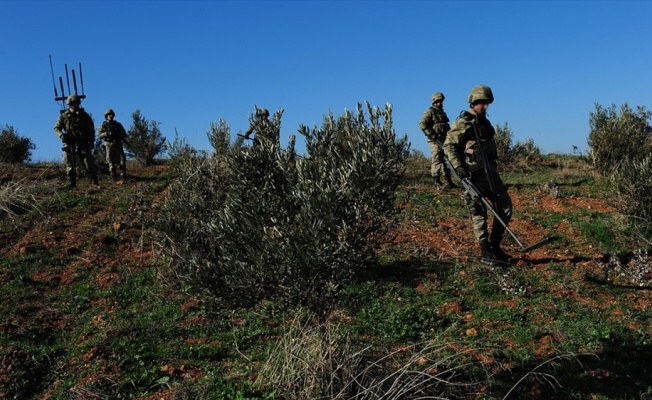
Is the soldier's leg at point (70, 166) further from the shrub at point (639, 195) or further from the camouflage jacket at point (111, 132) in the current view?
the shrub at point (639, 195)

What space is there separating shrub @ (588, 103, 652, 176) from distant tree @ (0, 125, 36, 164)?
1474cm

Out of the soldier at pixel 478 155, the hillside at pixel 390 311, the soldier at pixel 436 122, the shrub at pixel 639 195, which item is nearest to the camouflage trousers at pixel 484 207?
the soldier at pixel 478 155

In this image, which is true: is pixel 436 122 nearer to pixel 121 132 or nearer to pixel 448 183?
pixel 448 183

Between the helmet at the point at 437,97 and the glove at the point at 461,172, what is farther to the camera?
the helmet at the point at 437,97

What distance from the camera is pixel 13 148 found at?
51.2 ft

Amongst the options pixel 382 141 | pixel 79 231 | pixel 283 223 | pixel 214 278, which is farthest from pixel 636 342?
pixel 79 231

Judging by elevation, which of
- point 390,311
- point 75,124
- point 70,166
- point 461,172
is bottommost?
point 390,311

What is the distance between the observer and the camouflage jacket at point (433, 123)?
1065cm

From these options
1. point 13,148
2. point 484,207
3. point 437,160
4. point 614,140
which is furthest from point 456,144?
point 13,148

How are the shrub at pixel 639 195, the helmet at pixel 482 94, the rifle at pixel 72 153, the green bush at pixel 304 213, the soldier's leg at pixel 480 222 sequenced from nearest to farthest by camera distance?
the green bush at pixel 304 213, the helmet at pixel 482 94, the soldier's leg at pixel 480 222, the shrub at pixel 639 195, the rifle at pixel 72 153

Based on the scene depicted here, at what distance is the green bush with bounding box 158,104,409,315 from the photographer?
14.1ft

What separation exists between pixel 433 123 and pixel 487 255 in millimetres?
3928

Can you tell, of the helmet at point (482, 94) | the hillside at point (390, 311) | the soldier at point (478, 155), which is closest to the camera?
the hillside at point (390, 311)

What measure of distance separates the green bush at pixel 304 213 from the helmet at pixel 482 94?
8.68 feet
